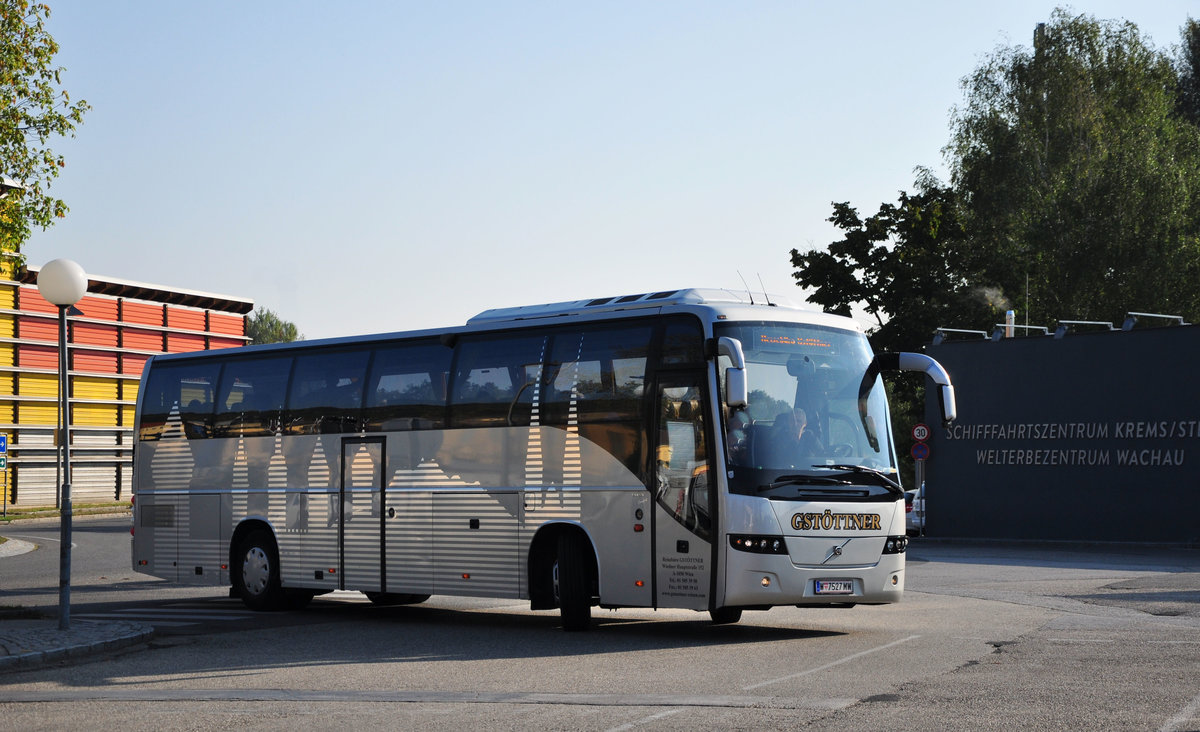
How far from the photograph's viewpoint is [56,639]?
45.2 feet

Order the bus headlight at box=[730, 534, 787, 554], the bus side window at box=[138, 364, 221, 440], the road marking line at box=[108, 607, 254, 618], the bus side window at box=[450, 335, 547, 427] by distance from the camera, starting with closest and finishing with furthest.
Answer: the bus headlight at box=[730, 534, 787, 554], the bus side window at box=[450, 335, 547, 427], the road marking line at box=[108, 607, 254, 618], the bus side window at box=[138, 364, 221, 440]

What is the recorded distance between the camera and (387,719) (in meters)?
9.18

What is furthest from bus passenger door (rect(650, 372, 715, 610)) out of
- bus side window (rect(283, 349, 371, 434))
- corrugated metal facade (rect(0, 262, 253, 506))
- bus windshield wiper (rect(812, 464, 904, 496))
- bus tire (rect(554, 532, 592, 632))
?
corrugated metal facade (rect(0, 262, 253, 506))

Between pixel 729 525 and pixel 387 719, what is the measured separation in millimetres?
5183

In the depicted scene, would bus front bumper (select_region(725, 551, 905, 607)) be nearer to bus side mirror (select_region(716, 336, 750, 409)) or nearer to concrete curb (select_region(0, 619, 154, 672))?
bus side mirror (select_region(716, 336, 750, 409))

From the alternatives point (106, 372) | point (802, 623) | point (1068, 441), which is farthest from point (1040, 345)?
point (106, 372)

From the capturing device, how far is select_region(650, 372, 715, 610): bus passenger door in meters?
13.8

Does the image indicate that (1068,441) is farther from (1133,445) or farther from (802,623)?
(802,623)

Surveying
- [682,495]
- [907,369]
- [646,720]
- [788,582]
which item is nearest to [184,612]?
[682,495]

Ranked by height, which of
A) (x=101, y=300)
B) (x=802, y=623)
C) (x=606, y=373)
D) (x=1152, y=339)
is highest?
(x=101, y=300)

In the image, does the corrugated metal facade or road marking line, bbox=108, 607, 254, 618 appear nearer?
road marking line, bbox=108, 607, 254, 618

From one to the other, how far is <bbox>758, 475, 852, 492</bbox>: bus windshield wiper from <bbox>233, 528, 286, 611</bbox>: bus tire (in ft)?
24.9

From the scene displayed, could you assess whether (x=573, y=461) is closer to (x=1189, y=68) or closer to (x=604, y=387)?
(x=604, y=387)

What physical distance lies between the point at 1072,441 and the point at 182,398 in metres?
24.5
